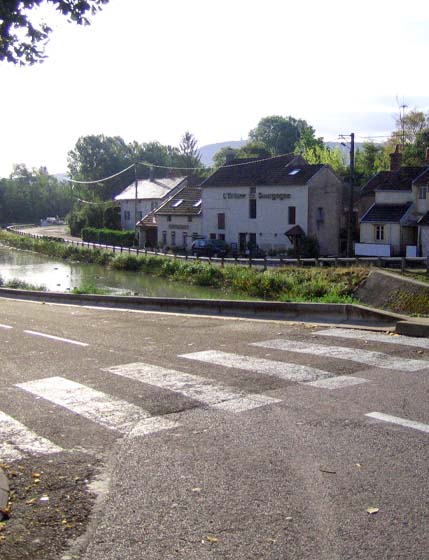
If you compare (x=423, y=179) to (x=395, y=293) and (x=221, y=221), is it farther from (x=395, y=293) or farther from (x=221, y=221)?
(x=395, y=293)

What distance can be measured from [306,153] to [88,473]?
9120 centimetres

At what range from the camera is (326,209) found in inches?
2263

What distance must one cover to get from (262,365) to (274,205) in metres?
48.1

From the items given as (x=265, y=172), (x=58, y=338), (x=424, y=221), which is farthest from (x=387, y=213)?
(x=58, y=338)

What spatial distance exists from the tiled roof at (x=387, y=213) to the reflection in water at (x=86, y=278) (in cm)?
1519

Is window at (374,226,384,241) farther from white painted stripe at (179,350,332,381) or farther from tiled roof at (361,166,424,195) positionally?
white painted stripe at (179,350,332,381)

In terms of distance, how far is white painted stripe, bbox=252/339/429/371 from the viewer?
9932mm

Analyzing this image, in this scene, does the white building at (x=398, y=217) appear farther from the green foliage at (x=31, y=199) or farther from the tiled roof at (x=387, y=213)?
the green foliage at (x=31, y=199)

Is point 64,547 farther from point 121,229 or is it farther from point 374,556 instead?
point 121,229

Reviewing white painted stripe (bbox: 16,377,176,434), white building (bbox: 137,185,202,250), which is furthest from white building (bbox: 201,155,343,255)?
white painted stripe (bbox: 16,377,176,434)

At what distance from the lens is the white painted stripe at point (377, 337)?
11.5 m

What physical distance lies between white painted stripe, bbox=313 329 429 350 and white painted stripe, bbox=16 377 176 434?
200 inches

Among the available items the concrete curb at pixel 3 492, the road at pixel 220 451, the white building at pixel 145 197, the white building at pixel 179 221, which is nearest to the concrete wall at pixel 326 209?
the white building at pixel 179 221

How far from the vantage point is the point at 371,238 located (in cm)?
5162
